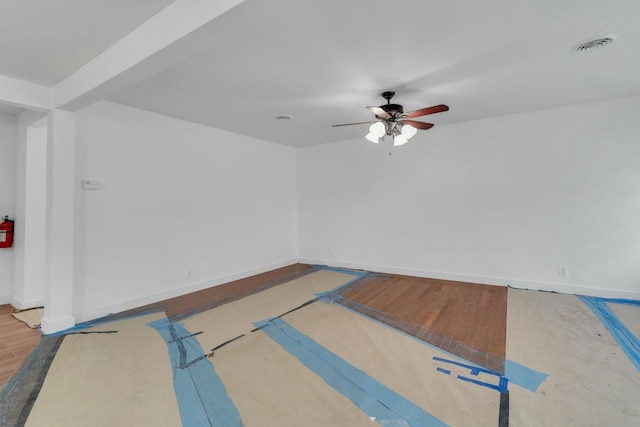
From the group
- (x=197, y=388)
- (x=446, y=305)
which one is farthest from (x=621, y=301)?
(x=197, y=388)

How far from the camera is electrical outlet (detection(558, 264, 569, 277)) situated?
12.5 ft

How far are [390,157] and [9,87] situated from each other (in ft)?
15.8

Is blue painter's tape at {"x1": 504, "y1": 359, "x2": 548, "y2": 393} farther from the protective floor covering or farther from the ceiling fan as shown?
the ceiling fan

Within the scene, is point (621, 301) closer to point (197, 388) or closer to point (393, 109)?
point (393, 109)

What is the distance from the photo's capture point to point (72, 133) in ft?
9.45

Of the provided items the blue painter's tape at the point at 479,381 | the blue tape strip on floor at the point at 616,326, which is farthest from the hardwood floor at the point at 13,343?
the blue tape strip on floor at the point at 616,326

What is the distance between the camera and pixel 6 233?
3.67 m

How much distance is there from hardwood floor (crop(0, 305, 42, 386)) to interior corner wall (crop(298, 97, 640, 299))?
4.23 m

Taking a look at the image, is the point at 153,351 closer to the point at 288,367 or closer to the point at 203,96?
the point at 288,367

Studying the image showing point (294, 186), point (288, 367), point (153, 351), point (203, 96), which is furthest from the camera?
point (294, 186)

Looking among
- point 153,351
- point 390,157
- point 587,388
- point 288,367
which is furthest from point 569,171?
point 153,351

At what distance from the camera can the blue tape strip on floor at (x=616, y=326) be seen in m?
2.33

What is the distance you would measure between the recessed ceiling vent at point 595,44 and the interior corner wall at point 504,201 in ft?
5.98

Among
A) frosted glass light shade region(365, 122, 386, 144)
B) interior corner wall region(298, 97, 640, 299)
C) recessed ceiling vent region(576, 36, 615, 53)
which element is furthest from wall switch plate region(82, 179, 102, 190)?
recessed ceiling vent region(576, 36, 615, 53)
